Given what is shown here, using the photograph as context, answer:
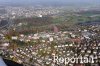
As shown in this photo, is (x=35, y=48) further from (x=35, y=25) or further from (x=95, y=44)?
(x=35, y=25)

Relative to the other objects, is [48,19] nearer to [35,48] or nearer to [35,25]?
[35,25]

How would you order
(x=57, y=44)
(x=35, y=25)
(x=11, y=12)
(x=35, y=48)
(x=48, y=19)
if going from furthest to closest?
(x=11, y=12), (x=48, y=19), (x=35, y=25), (x=57, y=44), (x=35, y=48)

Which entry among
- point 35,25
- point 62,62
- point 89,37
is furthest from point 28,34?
point 62,62

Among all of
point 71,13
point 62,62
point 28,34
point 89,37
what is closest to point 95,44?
point 89,37

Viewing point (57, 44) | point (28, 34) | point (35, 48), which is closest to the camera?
point (35, 48)

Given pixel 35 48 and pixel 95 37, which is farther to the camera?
pixel 95 37

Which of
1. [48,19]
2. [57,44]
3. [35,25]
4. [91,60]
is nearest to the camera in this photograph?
[91,60]
